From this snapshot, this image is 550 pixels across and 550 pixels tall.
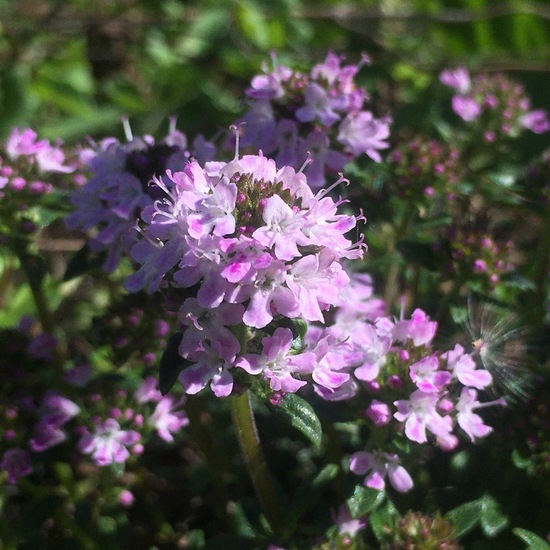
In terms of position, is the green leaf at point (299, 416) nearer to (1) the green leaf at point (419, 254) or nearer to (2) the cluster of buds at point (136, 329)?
(2) the cluster of buds at point (136, 329)

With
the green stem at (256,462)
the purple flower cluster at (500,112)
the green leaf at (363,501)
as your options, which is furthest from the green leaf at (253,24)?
the green leaf at (363,501)

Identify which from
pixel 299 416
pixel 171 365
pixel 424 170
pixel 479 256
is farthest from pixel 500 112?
pixel 171 365

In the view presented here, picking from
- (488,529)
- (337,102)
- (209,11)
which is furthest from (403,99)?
(488,529)

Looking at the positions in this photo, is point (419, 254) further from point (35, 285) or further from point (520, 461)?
point (35, 285)

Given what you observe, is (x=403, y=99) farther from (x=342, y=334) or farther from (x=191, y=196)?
(x=191, y=196)

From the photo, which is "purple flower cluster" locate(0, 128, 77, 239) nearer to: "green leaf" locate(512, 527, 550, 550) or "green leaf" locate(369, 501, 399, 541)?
"green leaf" locate(369, 501, 399, 541)
